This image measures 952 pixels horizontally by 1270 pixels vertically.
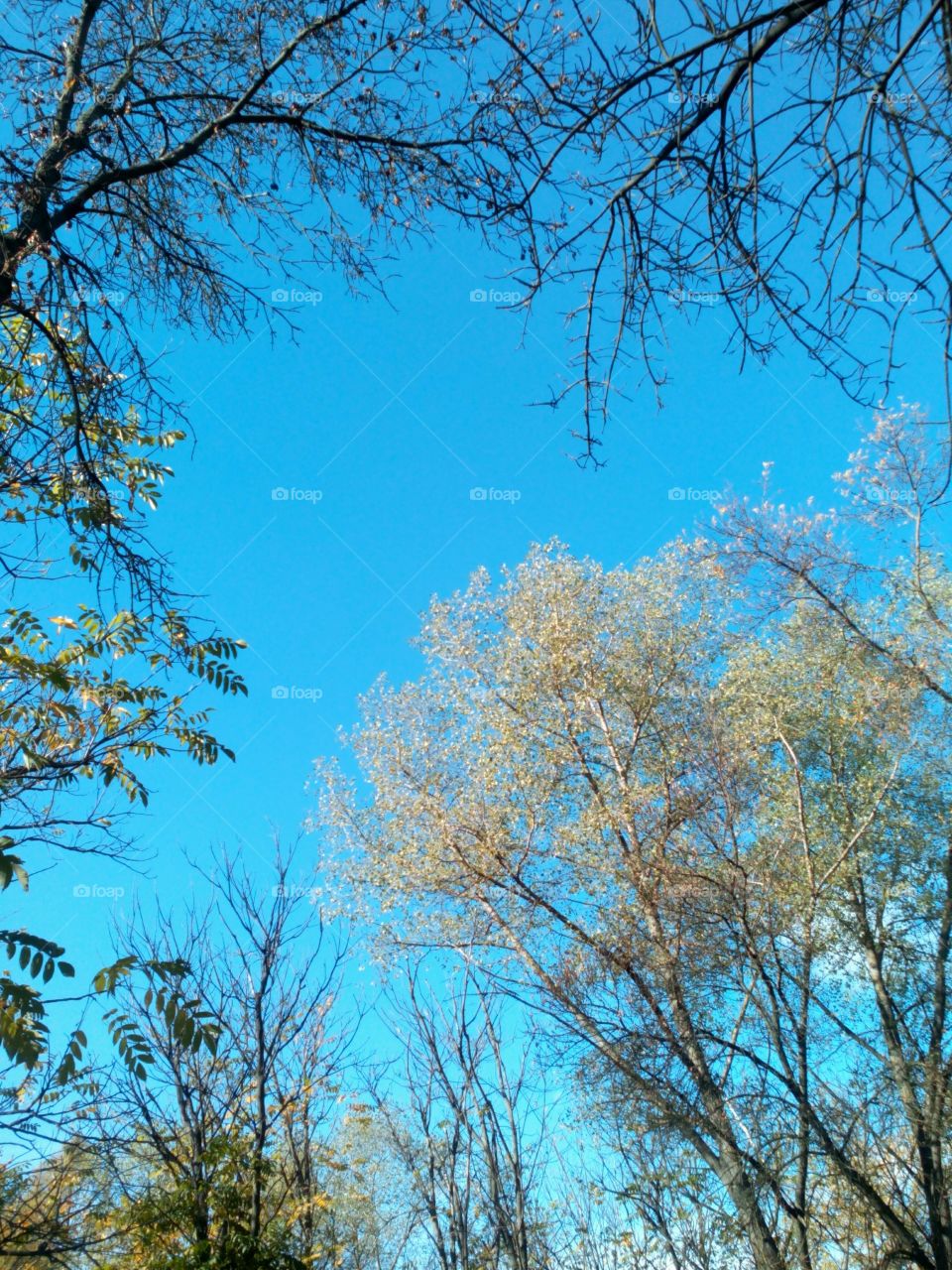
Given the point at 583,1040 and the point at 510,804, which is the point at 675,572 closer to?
the point at 510,804

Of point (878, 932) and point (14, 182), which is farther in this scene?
point (878, 932)

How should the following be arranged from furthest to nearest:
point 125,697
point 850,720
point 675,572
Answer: point 675,572 < point 850,720 < point 125,697

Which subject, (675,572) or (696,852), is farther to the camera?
(675,572)

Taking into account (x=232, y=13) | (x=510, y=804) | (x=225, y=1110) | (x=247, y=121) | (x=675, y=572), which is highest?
(x=675, y=572)

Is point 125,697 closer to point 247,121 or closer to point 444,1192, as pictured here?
point 247,121

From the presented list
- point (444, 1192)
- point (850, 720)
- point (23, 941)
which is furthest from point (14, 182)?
point (850, 720)

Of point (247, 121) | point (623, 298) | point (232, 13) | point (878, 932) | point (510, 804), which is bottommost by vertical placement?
point (623, 298)

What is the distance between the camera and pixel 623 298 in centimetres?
247

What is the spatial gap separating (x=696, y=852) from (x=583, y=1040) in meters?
2.30

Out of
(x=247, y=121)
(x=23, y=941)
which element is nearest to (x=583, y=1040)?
(x=23, y=941)

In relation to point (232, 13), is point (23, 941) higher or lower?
lower

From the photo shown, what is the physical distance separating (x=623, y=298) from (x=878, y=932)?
Result: 1141 centimetres

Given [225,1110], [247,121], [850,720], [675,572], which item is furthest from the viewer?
[675,572]

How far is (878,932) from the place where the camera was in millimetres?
11617
